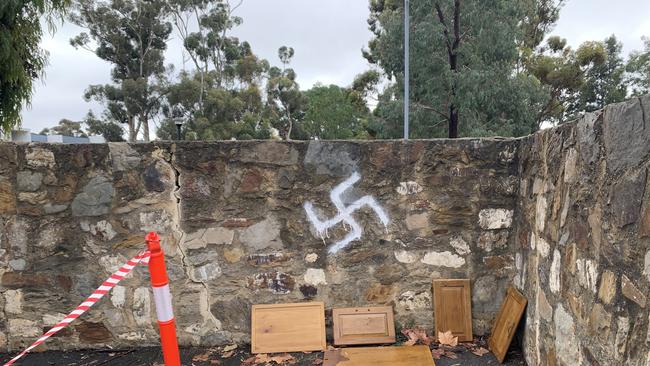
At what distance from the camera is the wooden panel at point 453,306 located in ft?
8.68

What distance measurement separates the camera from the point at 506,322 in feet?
8.01

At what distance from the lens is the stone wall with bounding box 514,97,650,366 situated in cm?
127

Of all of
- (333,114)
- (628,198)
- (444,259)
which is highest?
(333,114)

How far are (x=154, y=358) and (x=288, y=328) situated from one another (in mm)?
833

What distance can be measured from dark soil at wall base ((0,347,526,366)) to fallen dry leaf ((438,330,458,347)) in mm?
86

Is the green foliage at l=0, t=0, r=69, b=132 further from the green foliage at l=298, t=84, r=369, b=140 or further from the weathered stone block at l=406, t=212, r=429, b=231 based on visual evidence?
the green foliage at l=298, t=84, r=369, b=140

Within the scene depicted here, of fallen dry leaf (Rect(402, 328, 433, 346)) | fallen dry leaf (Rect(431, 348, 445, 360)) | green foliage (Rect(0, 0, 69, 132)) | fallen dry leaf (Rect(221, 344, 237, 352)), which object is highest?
green foliage (Rect(0, 0, 69, 132))

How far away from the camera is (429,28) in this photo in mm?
11438

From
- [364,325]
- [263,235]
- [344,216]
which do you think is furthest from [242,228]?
[364,325]

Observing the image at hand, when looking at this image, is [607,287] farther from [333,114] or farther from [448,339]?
[333,114]

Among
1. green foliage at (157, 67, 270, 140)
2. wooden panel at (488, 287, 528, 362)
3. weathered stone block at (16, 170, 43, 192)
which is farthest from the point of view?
green foliage at (157, 67, 270, 140)

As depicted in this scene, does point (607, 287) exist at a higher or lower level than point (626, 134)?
lower

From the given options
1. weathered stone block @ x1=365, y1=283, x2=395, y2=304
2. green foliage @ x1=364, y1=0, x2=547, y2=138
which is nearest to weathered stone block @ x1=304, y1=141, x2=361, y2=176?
weathered stone block @ x1=365, y1=283, x2=395, y2=304

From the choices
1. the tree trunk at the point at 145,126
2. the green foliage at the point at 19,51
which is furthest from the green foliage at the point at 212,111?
the green foliage at the point at 19,51
